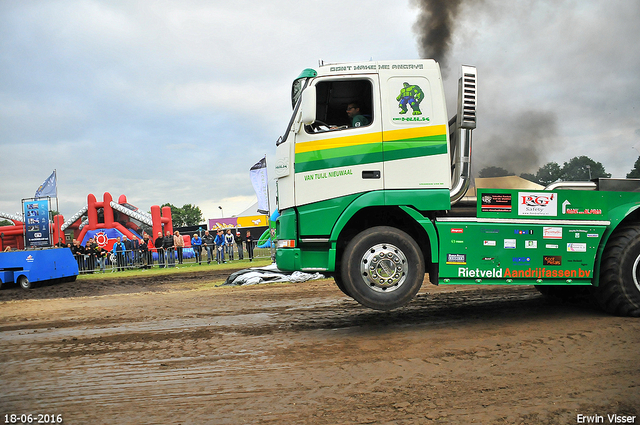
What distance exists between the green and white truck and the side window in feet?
0.05

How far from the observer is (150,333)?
6641 mm

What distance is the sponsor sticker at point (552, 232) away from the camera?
611 centimetres

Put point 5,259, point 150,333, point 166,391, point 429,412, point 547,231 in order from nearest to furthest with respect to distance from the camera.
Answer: point 429,412 → point 166,391 → point 547,231 → point 150,333 → point 5,259

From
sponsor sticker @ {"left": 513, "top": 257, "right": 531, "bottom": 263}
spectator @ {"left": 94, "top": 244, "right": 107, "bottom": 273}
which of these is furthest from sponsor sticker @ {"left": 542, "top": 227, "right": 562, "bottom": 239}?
spectator @ {"left": 94, "top": 244, "right": 107, "bottom": 273}

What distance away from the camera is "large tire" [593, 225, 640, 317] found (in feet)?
20.5

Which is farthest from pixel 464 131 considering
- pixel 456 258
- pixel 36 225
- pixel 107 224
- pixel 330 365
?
pixel 107 224

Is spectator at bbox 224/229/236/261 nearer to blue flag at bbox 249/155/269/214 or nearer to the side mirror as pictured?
blue flag at bbox 249/155/269/214

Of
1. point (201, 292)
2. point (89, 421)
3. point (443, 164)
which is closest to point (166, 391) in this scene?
point (89, 421)

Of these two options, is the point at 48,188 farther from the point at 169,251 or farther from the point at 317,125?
the point at 317,125

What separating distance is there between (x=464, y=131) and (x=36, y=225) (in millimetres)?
21121

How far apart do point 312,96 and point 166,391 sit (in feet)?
12.3

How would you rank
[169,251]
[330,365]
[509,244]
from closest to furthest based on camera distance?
[330,365]
[509,244]
[169,251]

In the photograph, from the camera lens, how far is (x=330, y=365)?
15.5 ft

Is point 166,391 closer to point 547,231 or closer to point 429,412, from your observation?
point 429,412
